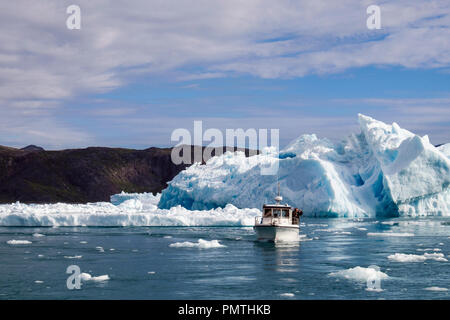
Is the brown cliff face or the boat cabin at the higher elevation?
the brown cliff face

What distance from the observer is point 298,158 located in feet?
162

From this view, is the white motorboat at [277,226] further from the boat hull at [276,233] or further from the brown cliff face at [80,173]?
the brown cliff face at [80,173]

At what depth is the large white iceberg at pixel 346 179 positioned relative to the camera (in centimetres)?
4516

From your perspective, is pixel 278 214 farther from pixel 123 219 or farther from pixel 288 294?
pixel 123 219

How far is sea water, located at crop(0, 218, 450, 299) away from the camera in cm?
1509

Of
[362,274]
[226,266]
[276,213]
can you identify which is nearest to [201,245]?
[276,213]

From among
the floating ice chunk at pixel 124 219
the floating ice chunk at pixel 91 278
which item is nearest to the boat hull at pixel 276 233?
the floating ice chunk at pixel 124 219

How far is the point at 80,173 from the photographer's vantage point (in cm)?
13975

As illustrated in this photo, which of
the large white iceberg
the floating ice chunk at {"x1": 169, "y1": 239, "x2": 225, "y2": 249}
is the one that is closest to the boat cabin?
the floating ice chunk at {"x1": 169, "y1": 239, "x2": 225, "y2": 249}

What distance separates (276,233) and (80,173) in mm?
118341

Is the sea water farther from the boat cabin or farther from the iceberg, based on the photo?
the iceberg

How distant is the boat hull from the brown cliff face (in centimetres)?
10101

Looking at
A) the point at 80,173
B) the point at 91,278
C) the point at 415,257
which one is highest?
the point at 80,173
